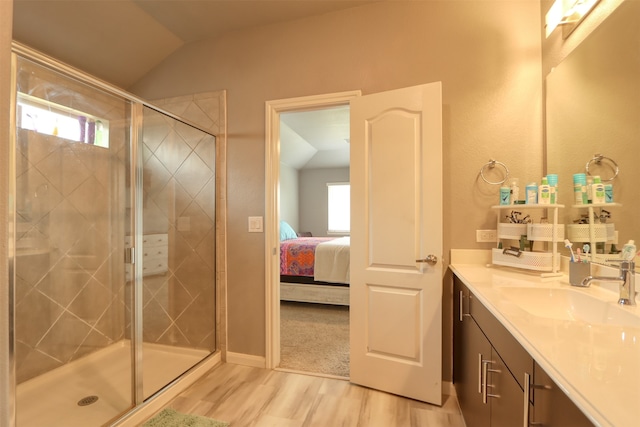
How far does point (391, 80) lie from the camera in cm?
212

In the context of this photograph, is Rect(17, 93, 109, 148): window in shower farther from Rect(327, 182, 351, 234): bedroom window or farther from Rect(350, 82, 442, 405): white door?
Rect(327, 182, 351, 234): bedroom window

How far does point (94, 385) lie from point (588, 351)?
8.77 ft

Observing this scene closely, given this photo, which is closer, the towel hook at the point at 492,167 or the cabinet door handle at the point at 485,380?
the cabinet door handle at the point at 485,380

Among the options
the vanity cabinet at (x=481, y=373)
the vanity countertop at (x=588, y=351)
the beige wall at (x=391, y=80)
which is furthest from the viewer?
the beige wall at (x=391, y=80)

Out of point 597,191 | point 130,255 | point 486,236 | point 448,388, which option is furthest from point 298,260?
point 597,191

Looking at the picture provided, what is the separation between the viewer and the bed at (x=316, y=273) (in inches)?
147

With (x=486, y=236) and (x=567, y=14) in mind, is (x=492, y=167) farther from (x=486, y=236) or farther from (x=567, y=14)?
(x=567, y=14)

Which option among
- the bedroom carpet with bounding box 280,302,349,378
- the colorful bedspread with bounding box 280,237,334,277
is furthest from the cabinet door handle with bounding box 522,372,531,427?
the colorful bedspread with bounding box 280,237,334,277

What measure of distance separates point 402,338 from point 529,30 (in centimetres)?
218

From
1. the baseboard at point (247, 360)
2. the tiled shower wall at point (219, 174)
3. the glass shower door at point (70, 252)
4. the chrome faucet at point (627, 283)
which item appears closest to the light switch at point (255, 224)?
the tiled shower wall at point (219, 174)

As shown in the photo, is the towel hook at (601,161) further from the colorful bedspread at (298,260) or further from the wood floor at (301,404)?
the colorful bedspread at (298,260)

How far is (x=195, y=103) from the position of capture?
8.43ft

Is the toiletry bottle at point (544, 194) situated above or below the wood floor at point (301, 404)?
above

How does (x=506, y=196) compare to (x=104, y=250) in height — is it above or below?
above
